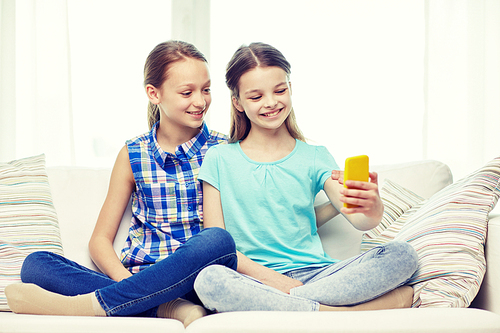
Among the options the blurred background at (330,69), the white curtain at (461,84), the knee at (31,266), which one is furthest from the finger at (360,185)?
the white curtain at (461,84)

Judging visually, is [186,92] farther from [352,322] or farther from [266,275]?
[352,322]

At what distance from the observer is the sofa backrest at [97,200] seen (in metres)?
1.53

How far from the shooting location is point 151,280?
1.08 metres

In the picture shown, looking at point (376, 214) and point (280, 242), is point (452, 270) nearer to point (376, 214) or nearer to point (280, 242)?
point (376, 214)

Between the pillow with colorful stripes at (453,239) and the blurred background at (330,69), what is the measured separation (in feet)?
4.19

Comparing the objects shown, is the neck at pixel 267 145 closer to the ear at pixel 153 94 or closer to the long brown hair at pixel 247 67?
the long brown hair at pixel 247 67

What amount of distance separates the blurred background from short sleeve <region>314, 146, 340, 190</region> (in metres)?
0.98

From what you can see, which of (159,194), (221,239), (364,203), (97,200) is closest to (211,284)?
(221,239)

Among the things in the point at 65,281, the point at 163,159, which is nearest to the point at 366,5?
the point at 163,159

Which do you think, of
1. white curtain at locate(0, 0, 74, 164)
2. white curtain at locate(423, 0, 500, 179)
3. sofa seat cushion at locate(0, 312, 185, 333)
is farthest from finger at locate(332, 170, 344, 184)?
white curtain at locate(0, 0, 74, 164)

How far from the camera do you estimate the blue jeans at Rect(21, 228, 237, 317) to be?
1069mm

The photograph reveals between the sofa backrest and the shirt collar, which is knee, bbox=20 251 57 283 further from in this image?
the shirt collar

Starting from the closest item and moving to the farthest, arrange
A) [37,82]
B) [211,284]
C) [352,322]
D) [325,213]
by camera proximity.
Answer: [352,322]
[211,284]
[325,213]
[37,82]

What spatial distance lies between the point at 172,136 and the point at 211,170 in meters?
0.23
